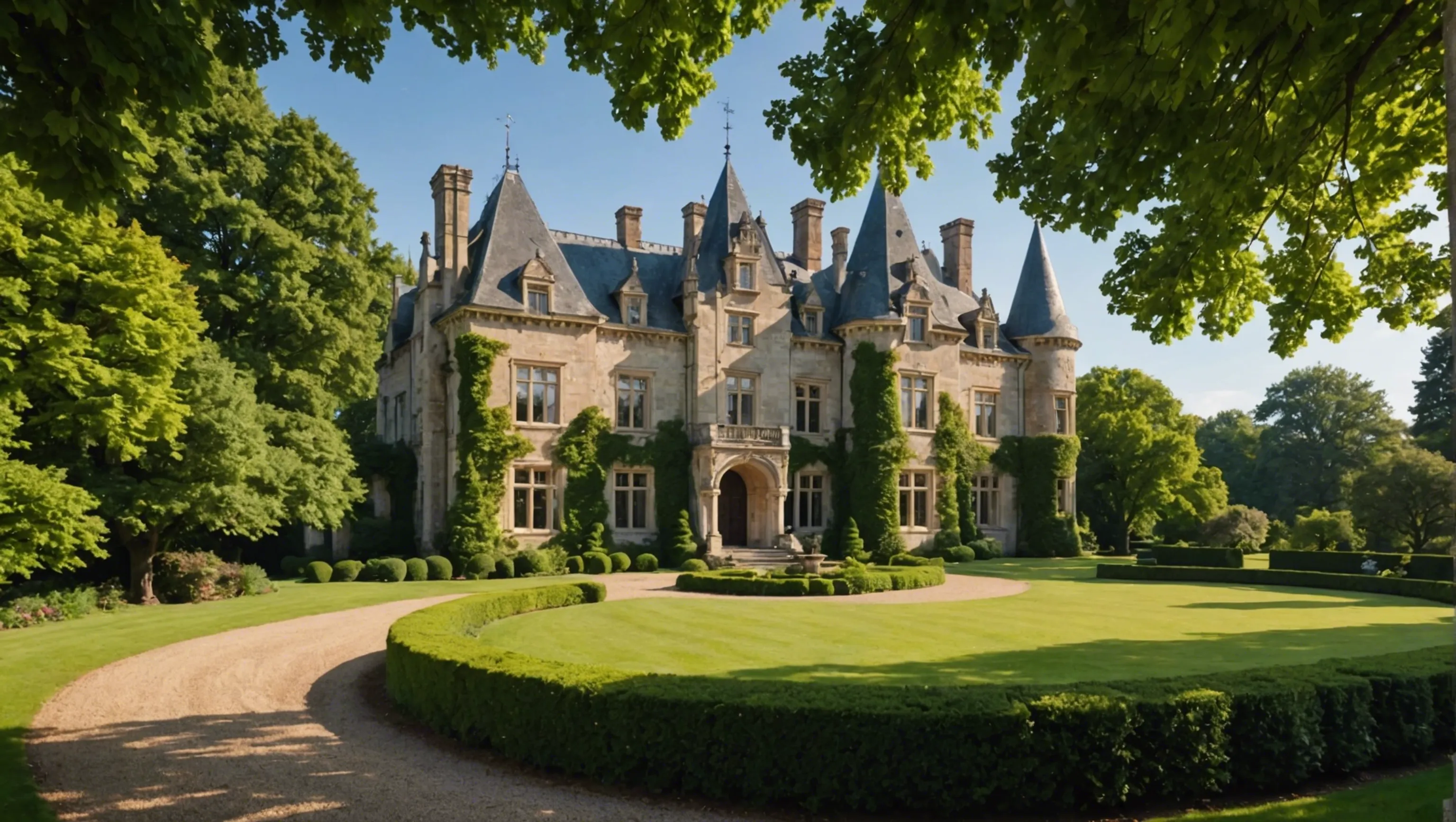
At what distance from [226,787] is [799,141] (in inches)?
319

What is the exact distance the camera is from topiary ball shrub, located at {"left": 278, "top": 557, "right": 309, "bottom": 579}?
3100 centimetres

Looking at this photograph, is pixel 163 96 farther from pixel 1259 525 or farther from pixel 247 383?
pixel 1259 525

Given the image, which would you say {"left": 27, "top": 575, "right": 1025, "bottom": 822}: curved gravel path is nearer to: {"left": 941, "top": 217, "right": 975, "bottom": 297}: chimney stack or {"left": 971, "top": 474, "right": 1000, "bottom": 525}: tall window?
{"left": 971, "top": 474, "right": 1000, "bottom": 525}: tall window

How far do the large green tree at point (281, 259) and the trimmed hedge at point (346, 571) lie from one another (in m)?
1.50

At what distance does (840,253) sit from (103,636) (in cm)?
3307

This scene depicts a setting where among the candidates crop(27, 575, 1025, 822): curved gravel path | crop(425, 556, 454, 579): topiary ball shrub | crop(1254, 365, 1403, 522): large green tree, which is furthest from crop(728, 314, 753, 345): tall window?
crop(1254, 365, 1403, 522): large green tree

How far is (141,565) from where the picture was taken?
23.0m

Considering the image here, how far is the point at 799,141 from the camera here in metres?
8.88

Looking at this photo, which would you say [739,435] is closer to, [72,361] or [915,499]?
[915,499]

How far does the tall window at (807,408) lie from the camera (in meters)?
39.8

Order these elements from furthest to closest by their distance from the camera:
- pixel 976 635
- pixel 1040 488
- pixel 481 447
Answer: pixel 1040 488, pixel 481 447, pixel 976 635

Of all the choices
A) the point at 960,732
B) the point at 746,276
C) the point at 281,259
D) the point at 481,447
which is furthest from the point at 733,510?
the point at 960,732

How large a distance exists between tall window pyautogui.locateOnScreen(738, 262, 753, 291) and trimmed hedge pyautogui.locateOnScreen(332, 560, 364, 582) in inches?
695

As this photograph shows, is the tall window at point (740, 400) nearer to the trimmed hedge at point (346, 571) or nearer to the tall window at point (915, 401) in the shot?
the tall window at point (915, 401)
